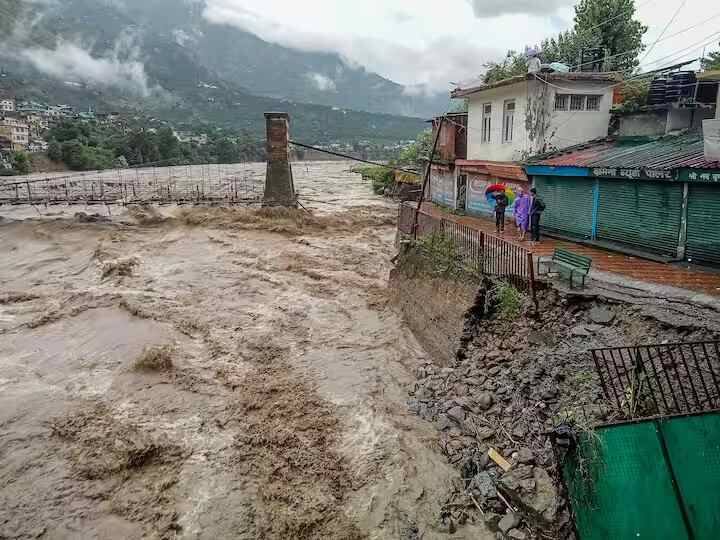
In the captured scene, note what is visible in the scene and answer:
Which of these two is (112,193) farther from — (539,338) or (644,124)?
(539,338)

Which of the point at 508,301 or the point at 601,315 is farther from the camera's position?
the point at 508,301

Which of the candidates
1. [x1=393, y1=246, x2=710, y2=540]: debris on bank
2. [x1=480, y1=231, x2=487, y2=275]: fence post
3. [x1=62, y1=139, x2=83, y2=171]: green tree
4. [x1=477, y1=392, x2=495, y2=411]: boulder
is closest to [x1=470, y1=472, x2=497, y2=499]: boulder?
[x1=393, y1=246, x2=710, y2=540]: debris on bank

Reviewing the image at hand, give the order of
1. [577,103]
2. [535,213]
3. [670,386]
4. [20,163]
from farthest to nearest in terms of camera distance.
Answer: [20,163] → [577,103] → [535,213] → [670,386]

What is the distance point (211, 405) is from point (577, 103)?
1620 centimetres

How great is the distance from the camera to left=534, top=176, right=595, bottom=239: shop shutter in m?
14.5

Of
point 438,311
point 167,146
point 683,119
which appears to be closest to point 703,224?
point 438,311

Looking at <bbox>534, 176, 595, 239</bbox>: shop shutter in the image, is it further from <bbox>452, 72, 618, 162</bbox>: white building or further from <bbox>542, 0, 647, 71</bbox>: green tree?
<bbox>542, 0, 647, 71</bbox>: green tree

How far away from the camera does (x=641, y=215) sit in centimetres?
1253

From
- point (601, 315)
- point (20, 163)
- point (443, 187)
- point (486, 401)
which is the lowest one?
point (486, 401)

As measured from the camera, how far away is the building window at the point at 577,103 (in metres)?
18.4

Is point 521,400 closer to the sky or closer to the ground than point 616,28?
closer to the ground

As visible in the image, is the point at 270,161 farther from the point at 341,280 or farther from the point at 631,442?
the point at 631,442

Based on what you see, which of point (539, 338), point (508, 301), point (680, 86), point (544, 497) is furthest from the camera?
point (680, 86)

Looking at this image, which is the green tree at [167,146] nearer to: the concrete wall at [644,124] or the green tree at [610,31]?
the green tree at [610,31]
